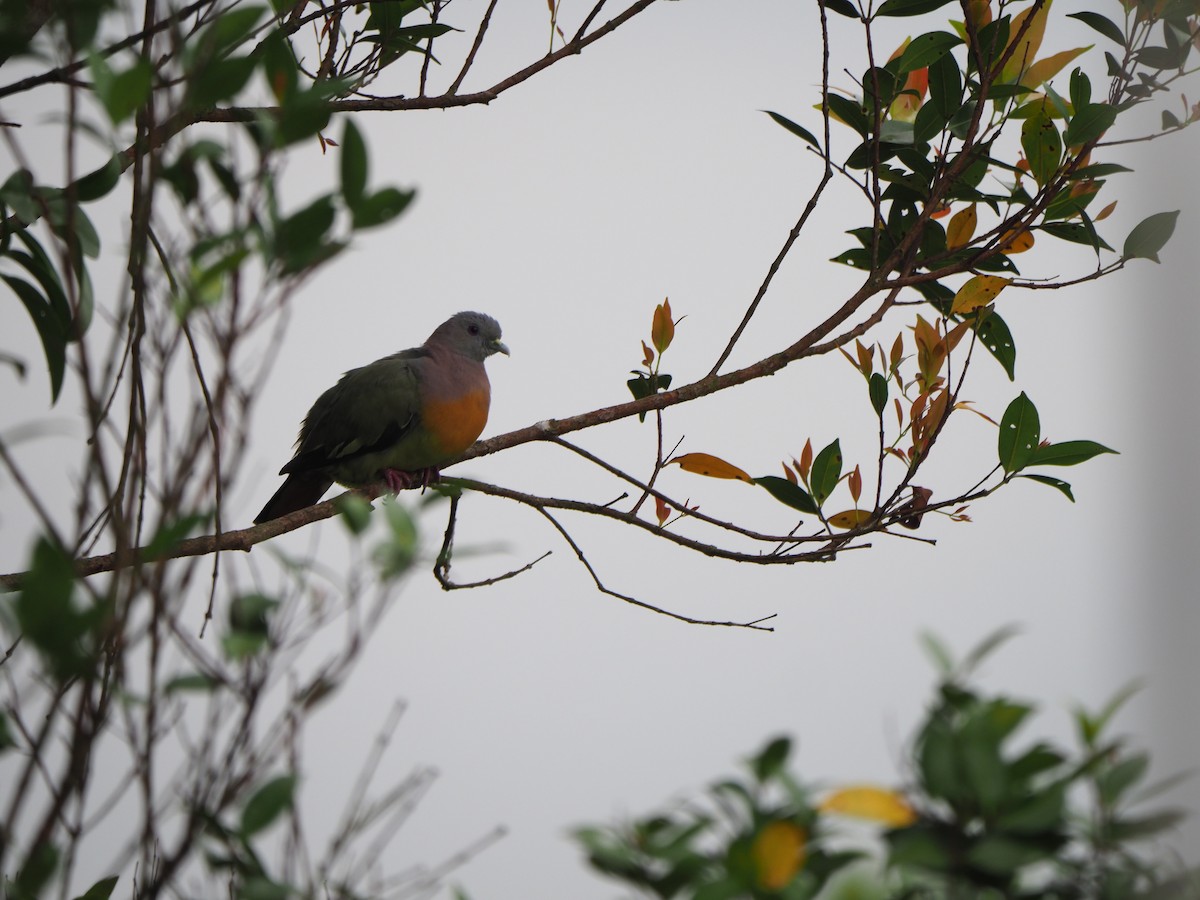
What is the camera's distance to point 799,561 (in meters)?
1.74

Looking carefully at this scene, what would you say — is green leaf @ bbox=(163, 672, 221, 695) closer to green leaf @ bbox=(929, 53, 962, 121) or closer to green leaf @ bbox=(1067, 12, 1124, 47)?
green leaf @ bbox=(929, 53, 962, 121)

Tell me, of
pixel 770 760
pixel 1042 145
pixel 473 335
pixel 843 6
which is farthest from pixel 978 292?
pixel 473 335

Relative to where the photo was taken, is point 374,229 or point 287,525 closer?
point 374,229

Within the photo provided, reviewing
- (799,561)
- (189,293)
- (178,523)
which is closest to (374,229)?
(189,293)

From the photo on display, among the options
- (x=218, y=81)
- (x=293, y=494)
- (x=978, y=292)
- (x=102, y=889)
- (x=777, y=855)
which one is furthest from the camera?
(x=293, y=494)

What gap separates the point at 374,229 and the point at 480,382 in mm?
2019

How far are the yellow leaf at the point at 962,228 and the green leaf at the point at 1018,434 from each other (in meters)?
0.30

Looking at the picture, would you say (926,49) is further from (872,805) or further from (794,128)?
(872,805)

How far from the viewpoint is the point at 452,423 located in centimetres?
263

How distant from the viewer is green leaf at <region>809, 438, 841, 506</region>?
1749mm

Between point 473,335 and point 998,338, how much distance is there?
155 centimetres

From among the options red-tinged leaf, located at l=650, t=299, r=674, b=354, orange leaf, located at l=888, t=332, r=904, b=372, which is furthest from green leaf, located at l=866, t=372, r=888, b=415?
red-tinged leaf, located at l=650, t=299, r=674, b=354

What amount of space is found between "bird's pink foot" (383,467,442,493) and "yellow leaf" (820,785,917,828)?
2.01m

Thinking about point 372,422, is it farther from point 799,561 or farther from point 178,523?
point 178,523
